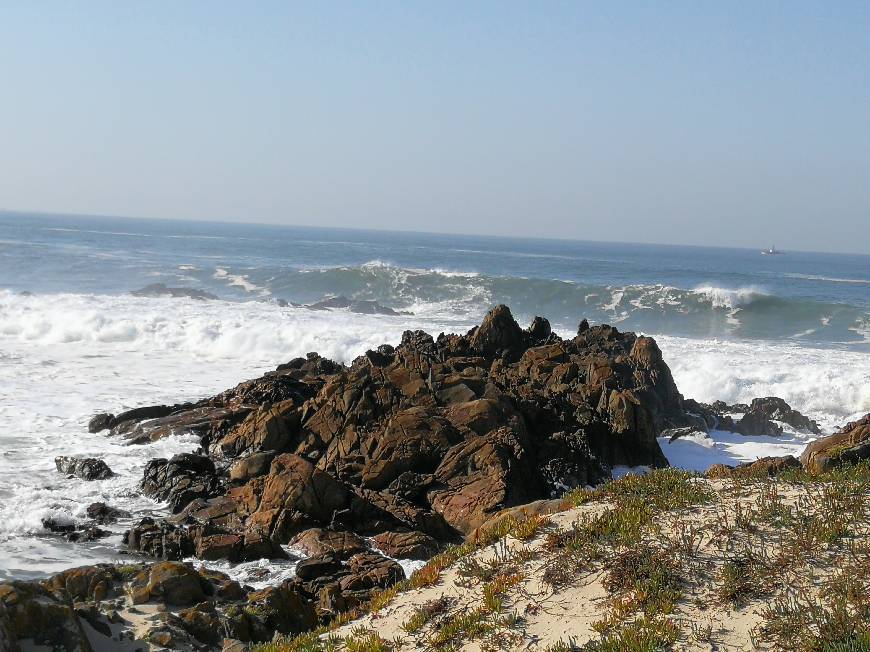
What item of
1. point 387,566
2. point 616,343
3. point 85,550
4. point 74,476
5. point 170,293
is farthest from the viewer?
point 170,293

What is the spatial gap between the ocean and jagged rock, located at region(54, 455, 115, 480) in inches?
9.4

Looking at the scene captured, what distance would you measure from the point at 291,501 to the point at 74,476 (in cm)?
573

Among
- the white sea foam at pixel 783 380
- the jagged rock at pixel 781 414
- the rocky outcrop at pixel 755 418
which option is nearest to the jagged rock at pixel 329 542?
the rocky outcrop at pixel 755 418

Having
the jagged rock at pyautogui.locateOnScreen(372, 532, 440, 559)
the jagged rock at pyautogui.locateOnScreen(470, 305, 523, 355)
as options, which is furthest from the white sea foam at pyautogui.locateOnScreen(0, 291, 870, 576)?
the jagged rock at pyautogui.locateOnScreen(470, 305, 523, 355)

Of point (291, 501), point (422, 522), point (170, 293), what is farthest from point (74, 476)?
point (170, 293)

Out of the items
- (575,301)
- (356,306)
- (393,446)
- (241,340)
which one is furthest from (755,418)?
(575,301)

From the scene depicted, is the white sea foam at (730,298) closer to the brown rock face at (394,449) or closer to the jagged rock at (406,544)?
the brown rock face at (394,449)

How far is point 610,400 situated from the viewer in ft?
63.0

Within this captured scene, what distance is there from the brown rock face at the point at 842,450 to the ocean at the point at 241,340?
3.94 meters

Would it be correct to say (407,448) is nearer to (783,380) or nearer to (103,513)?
(103,513)

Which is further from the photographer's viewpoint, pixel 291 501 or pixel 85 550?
pixel 291 501

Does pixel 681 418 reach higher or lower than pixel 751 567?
lower

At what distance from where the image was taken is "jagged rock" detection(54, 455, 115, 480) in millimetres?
16766

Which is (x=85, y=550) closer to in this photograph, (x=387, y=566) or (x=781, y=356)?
(x=387, y=566)
